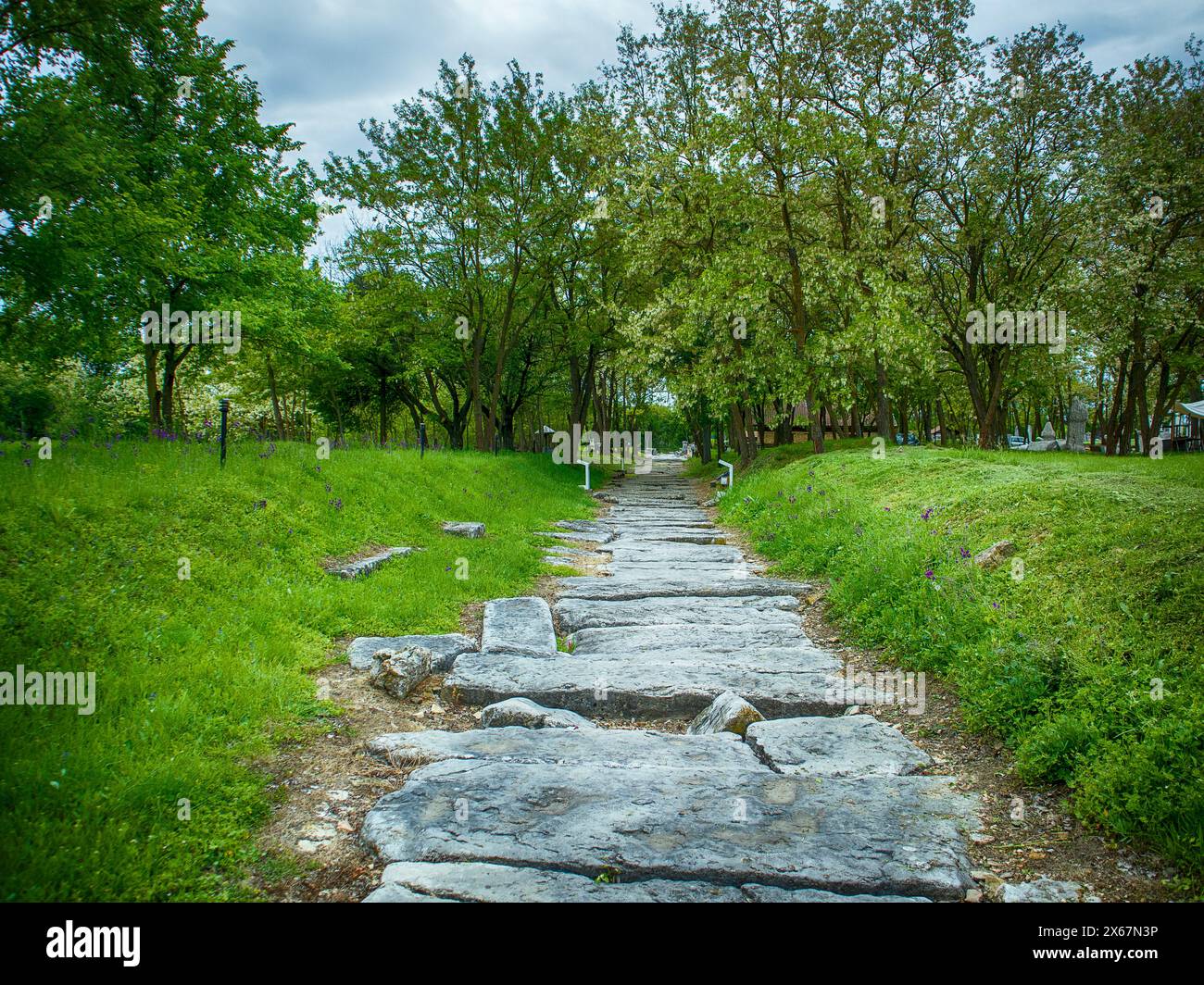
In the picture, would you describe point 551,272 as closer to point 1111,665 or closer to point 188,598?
point 188,598

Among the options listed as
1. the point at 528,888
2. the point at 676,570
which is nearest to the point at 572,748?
the point at 528,888

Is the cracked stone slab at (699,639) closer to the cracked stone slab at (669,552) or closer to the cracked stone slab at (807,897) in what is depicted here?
the cracked stone slab at (807,897)

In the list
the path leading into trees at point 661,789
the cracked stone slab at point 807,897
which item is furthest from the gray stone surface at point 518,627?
the cracked stone slab at point 807,897

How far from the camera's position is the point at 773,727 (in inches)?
183

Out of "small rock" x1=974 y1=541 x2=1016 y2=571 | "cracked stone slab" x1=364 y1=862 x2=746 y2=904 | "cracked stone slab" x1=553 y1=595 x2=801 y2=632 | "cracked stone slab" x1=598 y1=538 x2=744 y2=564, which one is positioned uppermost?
"small rock" x1=974 y1=541 x2=1016 y2=571

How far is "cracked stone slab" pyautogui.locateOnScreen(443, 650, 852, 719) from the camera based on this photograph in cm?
532

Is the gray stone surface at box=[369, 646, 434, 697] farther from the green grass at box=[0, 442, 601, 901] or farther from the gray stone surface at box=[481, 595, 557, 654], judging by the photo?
the gray stone surface at box=[481, 595, 557, 654]

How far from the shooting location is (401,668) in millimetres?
5555

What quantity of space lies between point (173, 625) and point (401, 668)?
1767 millimetres

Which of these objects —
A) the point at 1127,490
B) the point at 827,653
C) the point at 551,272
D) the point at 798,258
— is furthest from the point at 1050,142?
the point at 827,653

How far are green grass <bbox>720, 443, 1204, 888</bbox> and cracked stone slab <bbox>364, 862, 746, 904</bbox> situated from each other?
7.09 ft

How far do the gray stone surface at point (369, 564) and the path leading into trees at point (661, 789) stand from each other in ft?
6.90

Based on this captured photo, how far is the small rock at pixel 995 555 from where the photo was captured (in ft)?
20.6

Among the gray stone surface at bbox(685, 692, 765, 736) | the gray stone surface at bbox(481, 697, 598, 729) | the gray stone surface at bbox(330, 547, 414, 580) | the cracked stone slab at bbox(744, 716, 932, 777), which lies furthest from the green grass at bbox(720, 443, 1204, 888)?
the gray stone surface at bbox(330, 547, 414, 580)
